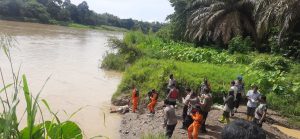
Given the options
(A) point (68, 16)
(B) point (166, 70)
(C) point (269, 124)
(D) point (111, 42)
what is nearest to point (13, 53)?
(D) point (111, 42)

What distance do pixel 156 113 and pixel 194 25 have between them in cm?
1649

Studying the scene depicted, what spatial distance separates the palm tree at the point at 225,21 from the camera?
25.3m

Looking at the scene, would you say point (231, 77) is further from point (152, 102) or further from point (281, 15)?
point (281, 15)

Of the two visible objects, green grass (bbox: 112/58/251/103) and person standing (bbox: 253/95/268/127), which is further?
green grass (bbox: 112/58/251/103)

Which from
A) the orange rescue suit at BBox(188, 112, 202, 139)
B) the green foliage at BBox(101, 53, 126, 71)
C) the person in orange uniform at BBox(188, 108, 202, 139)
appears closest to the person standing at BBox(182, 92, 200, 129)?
the person in orange uniform at BBox(188, 108, 202, 139)

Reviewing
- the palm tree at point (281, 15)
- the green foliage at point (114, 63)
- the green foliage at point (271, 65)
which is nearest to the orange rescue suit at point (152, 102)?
the green foliage at point (271, 65)

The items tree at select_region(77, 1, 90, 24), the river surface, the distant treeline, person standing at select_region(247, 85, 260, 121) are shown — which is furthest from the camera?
tree at select_region(77, 1, 90, 24)

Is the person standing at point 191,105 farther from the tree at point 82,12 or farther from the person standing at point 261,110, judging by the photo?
the tree at point 82,12

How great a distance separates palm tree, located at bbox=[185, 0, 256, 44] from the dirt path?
13.4 meters

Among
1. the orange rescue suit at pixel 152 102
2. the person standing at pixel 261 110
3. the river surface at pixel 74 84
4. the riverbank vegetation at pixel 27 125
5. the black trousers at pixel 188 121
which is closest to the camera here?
the riverbank vegetation at pixel 27 125

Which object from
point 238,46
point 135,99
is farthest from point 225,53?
point 135,99

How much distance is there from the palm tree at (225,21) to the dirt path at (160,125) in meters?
13.4

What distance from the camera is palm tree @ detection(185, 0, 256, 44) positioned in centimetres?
2533

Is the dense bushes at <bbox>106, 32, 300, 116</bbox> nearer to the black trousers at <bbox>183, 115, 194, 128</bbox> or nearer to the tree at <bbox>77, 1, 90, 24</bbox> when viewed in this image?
the black trousers at <bbox>183, 115, 194, 128</bbox>
